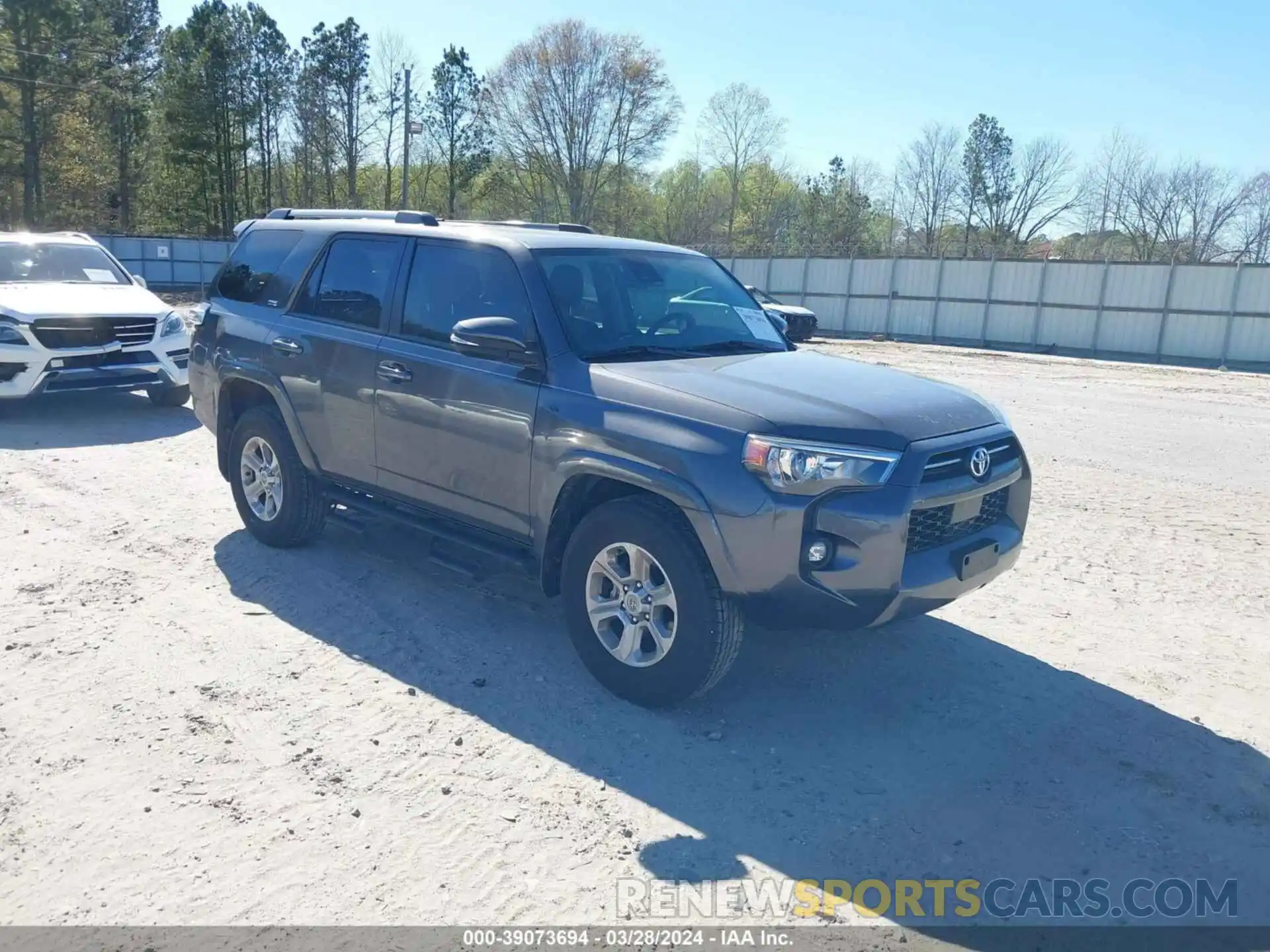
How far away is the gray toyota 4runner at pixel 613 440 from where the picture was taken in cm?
381

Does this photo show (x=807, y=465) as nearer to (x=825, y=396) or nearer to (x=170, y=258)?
(x=825, y=396)

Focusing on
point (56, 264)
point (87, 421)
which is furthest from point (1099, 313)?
point (87, 421)

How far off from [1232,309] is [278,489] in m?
26.2

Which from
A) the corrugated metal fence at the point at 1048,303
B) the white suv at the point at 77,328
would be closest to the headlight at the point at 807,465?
the white suv at the point at 77,328

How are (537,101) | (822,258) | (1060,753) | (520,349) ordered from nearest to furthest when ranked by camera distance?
(1060,753) → (520,349) → (822,258) → (537,101)

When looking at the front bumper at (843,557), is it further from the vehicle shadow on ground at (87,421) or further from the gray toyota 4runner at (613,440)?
the vehicle shadow on ground at (87,421)

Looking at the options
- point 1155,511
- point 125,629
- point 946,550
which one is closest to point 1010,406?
point 1155,511

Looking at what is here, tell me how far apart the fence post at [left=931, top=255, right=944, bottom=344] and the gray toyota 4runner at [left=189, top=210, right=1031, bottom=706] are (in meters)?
26.1

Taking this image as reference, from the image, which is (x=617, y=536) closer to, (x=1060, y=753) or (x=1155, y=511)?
(x=1060, y=753)

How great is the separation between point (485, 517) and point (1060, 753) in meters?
2.72

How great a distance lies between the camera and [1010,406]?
14234 millimetres

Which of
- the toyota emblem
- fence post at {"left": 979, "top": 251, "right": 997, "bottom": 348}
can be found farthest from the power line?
the toyota emblem

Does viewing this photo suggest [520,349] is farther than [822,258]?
No

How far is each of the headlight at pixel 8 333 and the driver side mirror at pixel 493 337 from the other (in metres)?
7.28
